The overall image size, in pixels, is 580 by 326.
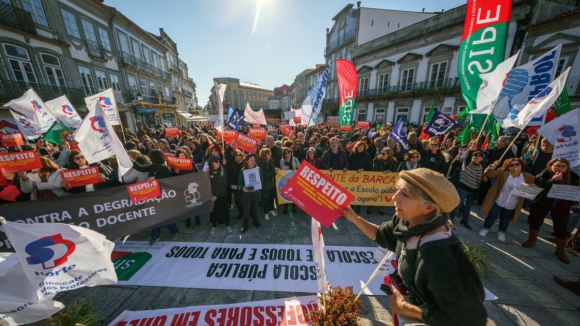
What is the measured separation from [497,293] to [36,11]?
24.6 meters

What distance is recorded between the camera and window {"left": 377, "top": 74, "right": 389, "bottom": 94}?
77.7 feet

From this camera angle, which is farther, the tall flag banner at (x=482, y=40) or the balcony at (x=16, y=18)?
the balcony at (x=16, y=18)

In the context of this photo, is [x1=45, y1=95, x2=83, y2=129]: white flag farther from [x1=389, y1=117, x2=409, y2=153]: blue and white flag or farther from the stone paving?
[x1=389, y1=117, x2=409, y2=153]: blue and white flag

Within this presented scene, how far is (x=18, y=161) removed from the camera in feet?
12.8

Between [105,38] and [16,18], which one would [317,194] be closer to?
[16,18]

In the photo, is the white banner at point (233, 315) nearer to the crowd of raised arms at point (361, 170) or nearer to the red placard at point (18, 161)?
the crowd of raised arms at point (361, 170)

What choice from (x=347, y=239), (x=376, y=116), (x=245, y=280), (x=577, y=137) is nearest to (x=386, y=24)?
(x=376, y=116)

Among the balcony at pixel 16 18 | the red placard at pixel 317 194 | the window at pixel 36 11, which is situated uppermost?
the window at pixel 36 11

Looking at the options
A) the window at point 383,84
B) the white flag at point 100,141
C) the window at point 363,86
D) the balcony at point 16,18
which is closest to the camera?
the white flag at point 100,141

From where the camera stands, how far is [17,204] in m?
3.44

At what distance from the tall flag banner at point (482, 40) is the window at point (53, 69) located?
2231 centimetres

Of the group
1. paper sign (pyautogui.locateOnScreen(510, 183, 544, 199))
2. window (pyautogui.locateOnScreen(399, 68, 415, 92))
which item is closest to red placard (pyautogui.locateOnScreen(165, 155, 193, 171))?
paper sign (pyautogui.locateOnScreen(510, 183, 544, 199))

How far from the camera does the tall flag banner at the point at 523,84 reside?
519 centimetres

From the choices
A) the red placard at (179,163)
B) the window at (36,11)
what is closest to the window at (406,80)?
the red placard at (179,163)
